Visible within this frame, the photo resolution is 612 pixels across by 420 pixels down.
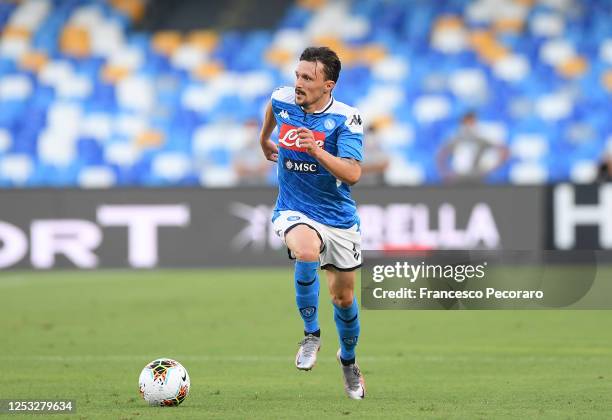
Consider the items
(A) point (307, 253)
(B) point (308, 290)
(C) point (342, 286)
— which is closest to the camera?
(A) point (307, 253)

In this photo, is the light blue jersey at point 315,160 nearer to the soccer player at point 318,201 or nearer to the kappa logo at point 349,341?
the soccer player at point 318,201

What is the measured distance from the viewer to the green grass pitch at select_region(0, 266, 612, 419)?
733cm

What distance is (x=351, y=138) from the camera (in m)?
7.43

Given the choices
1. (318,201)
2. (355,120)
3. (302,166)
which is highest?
(355,120)

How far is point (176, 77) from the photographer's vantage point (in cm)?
2481

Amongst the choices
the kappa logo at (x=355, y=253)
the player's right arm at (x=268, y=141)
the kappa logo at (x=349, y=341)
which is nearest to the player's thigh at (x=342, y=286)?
the kappa logo at (x=355, y=253)

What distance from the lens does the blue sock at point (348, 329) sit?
766 centimetres

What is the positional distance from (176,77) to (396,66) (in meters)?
4.29

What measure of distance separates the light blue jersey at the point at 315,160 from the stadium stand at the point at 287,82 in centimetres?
1539

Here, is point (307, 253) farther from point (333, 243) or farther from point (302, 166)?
point (302, 166)

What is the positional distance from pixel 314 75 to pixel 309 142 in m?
0.58

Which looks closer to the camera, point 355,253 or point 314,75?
point 314,75

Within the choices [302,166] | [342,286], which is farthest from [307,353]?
[302,166]

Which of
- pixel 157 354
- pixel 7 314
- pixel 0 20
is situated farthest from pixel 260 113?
pixel 157 354
